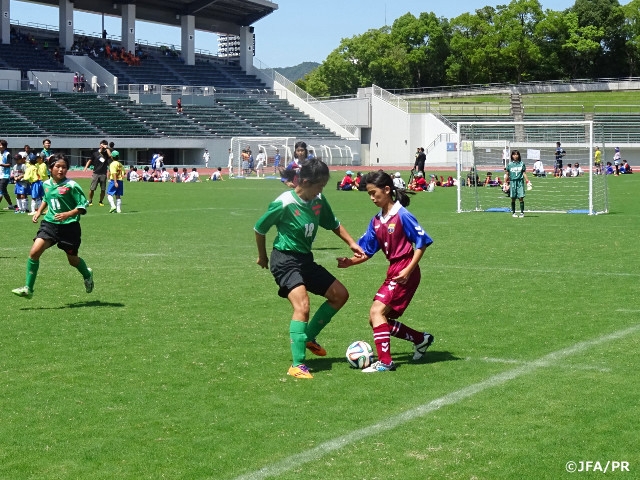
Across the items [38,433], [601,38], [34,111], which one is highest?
[601,38]

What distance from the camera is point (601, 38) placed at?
368ft

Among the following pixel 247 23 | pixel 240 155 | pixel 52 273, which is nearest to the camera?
pixel 52 273

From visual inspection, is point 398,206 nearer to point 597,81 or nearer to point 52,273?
point 52,273

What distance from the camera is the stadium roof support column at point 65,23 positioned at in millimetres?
69312

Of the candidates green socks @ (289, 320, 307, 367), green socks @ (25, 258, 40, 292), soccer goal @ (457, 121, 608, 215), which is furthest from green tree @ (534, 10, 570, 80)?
green socks @ (289, 320, 307, 367)

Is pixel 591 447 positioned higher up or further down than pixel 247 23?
further down

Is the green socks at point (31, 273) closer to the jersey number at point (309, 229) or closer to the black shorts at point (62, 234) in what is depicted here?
the black shorts at point (62, 234)

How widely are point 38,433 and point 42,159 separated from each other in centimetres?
2088

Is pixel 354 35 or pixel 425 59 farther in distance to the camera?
pixel 354 35

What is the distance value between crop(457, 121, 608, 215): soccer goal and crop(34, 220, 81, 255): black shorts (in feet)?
52.7

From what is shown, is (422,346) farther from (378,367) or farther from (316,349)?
(316,349)

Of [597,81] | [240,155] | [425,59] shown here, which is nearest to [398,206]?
[240,155]

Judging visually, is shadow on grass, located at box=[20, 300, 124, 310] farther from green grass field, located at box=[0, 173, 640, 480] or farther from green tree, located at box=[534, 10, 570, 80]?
green tree, located at box=[534, 10, 570, 80]

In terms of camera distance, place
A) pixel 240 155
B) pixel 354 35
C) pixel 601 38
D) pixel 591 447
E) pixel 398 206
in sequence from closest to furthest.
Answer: pixel 591 447, pixel 398 206, pixel 240 155, pixel 601 38, pixel 354 35
